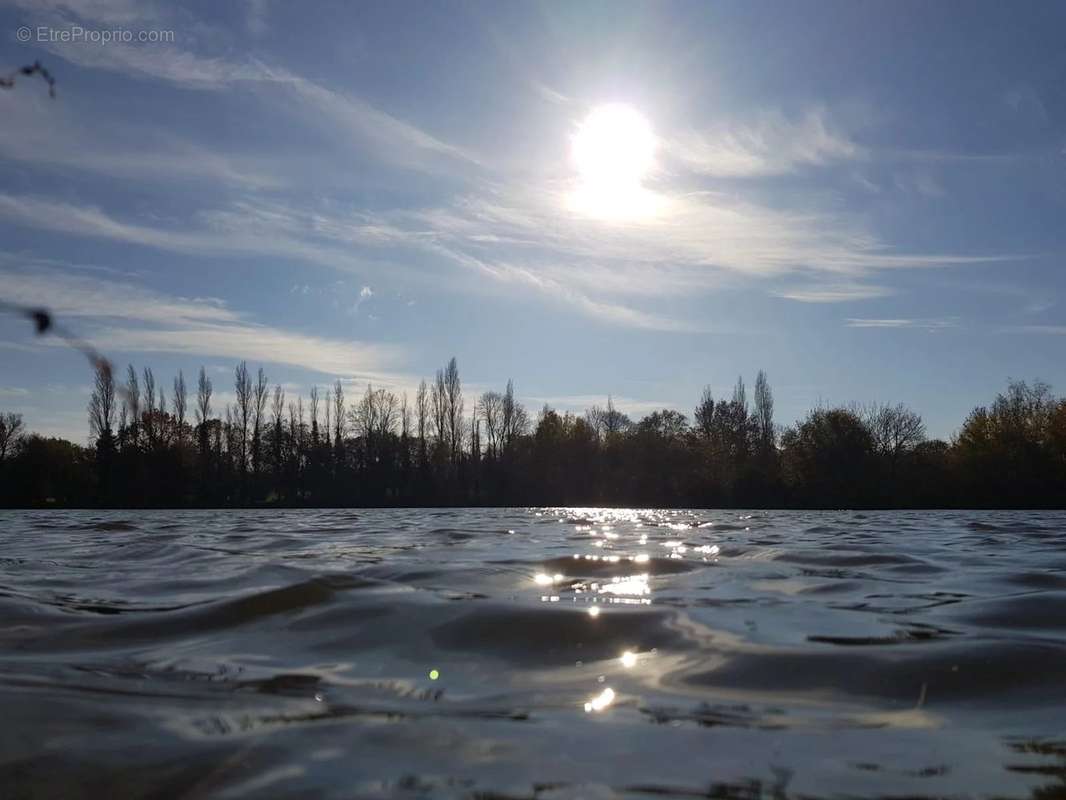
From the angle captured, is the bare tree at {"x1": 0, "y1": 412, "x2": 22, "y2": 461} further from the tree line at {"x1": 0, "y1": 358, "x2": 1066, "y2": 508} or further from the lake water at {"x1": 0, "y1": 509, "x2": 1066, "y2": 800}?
the lake water at {"x1": 0, "y1": 509, "x2": 1066, "y2": 800}

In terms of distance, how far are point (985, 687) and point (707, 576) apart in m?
2.93

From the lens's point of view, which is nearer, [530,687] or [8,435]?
[530,687]

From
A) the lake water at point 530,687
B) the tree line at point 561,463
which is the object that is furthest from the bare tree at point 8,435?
the lake water at point 530,687

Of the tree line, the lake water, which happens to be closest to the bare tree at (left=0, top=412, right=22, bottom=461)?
the tree line

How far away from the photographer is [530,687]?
2.58 m

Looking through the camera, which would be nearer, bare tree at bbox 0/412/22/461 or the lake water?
the lake water

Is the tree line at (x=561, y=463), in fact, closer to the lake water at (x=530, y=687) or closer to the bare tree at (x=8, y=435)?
the bare tree at (x=8, y=435)

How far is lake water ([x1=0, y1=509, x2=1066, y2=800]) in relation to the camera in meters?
1.78

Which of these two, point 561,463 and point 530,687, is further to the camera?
point 561,463

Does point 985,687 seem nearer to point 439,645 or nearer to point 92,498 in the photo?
point 439,645

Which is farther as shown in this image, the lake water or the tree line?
the tree line

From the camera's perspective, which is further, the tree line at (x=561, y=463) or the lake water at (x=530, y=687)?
the tree line at (x=561, y=463)

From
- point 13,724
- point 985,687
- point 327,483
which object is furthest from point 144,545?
point 327,483

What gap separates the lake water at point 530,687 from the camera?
1.78 metres
